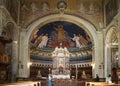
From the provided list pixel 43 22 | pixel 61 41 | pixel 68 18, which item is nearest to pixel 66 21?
pixel 68 18

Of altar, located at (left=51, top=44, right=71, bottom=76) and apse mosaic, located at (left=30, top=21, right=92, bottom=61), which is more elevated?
apse mosaic, located at (left=30, top=21, right=92, bottom=61)

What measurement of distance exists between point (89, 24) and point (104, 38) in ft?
6.80

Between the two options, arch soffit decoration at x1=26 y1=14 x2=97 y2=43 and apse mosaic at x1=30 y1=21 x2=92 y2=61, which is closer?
arch soffit decoration at x1=26 y1=14 x2=97 y2=43

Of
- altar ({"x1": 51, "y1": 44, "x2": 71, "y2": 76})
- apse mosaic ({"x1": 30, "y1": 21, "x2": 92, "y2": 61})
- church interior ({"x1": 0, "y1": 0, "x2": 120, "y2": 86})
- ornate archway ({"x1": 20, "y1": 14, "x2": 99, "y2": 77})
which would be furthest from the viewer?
altar ({"x1": 51, "y1": 44, "x2": 71, "y2": 76})

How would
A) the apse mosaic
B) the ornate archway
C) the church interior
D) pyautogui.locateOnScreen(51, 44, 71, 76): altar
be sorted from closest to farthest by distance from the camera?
the church interior
the ornate archway
the apse mosaic
pyautogui.locateOnScreen(51, 44, 71, 76): altar

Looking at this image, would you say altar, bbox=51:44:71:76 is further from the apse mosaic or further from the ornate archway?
the ornate archway

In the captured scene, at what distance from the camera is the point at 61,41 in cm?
3441

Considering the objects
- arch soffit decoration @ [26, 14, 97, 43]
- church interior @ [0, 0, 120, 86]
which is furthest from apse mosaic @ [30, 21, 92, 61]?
arch soffit decoration @ [26, 14, 97, 43]

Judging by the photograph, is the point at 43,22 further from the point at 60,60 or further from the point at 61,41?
the point at 61,41

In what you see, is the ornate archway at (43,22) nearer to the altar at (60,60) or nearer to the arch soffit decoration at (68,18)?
the arch soffit decoration at (68,18)

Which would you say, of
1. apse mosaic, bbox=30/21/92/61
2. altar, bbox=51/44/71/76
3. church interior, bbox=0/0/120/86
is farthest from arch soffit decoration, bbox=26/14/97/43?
altar, bbox=51/44/71/76

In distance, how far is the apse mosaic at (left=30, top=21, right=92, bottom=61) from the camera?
3161 cm

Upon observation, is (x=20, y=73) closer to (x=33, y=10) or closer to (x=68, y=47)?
(x=33, y=10)

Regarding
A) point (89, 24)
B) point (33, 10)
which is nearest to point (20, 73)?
point (33, 10)
